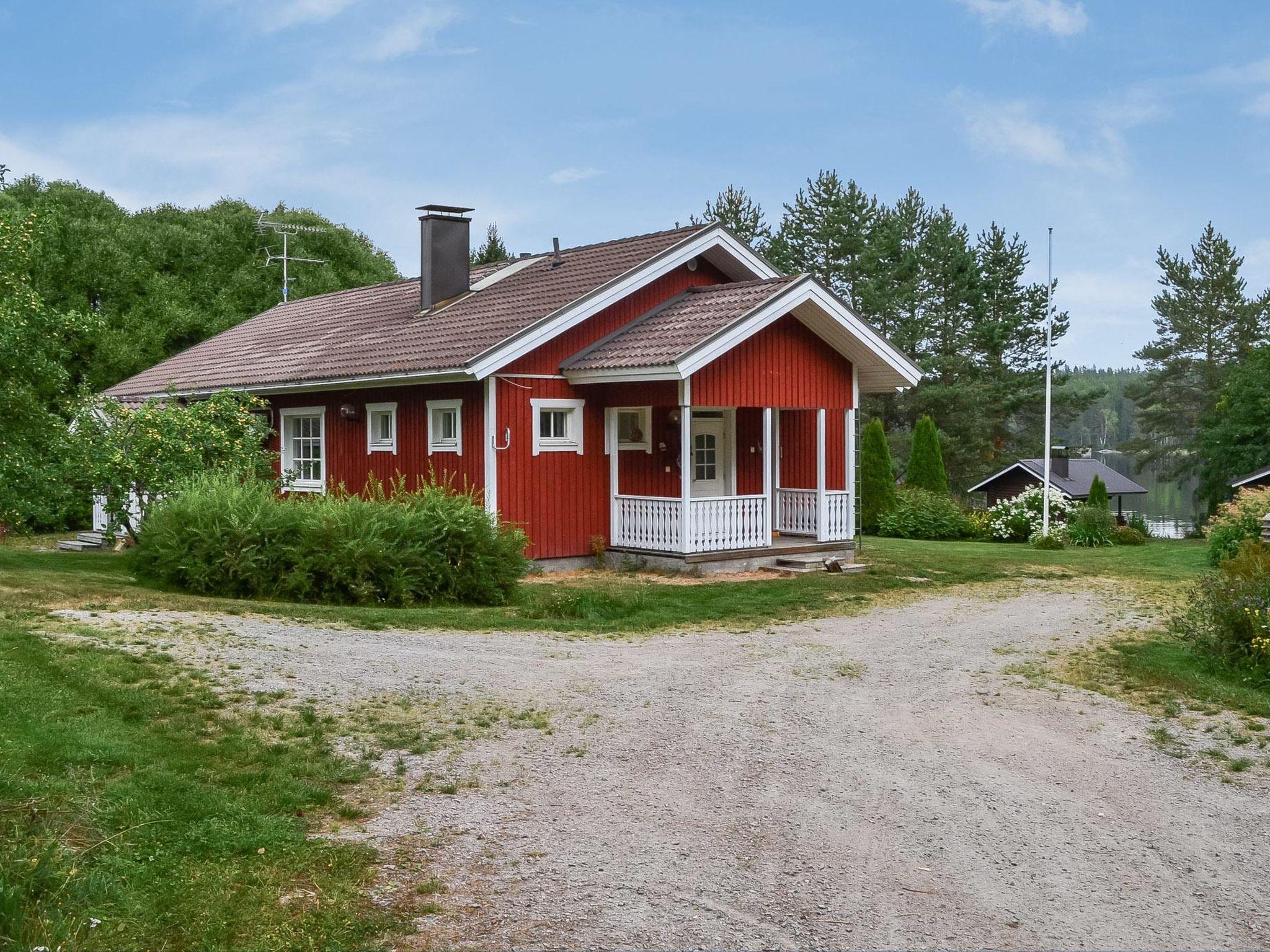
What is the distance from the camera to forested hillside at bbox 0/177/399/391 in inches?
1512

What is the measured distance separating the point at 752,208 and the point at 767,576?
128 ft

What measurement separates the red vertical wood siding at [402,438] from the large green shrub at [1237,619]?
32.8 ft

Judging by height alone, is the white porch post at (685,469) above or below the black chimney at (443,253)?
below

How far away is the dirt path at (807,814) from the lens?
5074 mm

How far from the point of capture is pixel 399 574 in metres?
14.0

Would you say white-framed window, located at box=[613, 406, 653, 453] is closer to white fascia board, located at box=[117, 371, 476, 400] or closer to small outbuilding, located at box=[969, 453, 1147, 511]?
white fascia board, located at box=[117, 371, 476, 400]

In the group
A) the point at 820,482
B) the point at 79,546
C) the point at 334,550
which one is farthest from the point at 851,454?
the point at 79,546

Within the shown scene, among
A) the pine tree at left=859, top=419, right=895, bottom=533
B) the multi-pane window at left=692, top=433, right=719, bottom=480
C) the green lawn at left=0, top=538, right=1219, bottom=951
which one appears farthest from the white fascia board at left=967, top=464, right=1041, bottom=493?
the green lawn at left=0, top=538, right=1219, bottom=951

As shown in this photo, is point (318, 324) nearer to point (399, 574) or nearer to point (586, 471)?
point (586, 471)

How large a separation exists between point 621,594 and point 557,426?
4.96 m

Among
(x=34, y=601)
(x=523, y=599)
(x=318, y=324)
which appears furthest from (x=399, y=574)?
(x=318, y=324)

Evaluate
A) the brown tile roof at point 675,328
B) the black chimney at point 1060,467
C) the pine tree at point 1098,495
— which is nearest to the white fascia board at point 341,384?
the brown tile roof at point 675,328

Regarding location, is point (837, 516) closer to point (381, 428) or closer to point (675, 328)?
point (675, 328)

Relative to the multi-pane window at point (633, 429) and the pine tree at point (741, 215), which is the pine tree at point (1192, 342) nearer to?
the pine tree at point (741, 215)
